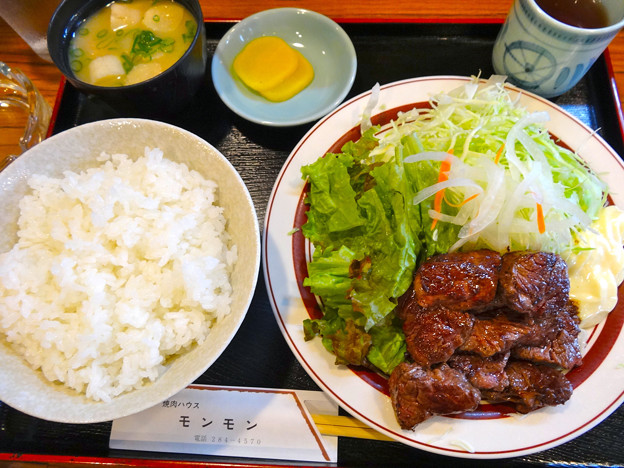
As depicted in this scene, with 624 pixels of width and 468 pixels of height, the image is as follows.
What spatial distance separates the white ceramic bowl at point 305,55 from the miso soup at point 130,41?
289 millimetres

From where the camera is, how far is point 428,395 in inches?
70.1

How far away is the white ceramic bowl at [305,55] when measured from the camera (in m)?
2.69

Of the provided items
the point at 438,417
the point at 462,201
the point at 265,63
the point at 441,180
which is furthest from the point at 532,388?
the point at 265,63

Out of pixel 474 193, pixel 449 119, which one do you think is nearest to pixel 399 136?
pixel 449 119

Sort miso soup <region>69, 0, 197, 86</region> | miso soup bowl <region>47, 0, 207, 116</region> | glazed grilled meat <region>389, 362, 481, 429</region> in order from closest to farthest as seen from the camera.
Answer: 1. glazed grilled meat <region>389, 362, 481, 429</region>
2. miso soup bowl <region>47, 0, 207, 116</region>
3. miso soup <region>69, 0, 197, 86</region>

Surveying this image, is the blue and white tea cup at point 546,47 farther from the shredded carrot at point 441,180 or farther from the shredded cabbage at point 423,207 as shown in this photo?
the shredded carrot at point 441,180

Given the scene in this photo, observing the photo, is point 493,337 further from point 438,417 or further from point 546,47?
point 546,47

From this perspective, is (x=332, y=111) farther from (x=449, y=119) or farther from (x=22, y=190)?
(x=22, y=190)

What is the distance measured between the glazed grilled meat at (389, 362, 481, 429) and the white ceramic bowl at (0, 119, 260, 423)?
2.48ft

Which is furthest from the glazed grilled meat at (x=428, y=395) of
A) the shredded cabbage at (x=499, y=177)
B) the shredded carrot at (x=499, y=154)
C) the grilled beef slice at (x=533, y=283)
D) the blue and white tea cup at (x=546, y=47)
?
the blue and white tea cup at (x=546, y=47)

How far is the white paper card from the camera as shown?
1.95 metres

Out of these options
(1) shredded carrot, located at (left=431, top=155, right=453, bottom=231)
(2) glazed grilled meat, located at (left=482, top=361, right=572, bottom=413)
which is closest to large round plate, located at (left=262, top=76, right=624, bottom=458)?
(2) glazed grilled meat, located at (left=482, top=361, right=572, bottom=413)

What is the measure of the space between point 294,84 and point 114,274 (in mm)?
1674

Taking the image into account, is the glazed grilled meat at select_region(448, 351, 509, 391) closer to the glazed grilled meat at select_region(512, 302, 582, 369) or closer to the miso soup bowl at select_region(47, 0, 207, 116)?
the glazed grilled meat at select_region(512, 302, 582, 369)
